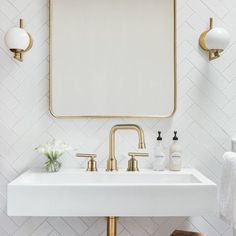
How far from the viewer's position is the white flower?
6.38 ft

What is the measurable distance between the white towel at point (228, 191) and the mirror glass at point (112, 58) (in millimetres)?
422

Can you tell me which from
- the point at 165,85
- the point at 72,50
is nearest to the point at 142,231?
the point at 165,85

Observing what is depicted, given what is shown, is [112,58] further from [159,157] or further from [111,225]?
[111,225]

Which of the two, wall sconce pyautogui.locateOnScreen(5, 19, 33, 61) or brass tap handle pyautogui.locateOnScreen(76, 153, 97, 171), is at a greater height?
wall sconce pyautogui.locateOnScreen(5, 19, 33, 61)

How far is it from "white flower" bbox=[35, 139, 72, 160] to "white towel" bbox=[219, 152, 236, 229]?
0.81 metres

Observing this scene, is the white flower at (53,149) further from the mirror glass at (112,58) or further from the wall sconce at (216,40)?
the wall sconce at (216,40)

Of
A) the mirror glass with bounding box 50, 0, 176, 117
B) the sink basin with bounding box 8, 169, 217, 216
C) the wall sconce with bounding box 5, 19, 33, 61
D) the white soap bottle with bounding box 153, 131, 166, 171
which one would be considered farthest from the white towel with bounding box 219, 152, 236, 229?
the wall sconce with bounding box 5, 19, 33, 61

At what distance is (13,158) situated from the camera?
207 cm

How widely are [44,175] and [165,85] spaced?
803 mm

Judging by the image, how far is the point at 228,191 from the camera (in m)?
1.84

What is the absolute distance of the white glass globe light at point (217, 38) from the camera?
1917mm

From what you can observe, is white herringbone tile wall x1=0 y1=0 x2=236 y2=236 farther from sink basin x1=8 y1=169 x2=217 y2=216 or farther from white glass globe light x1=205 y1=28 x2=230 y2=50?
sink basin x1=8 y1=169 x2=217 y2=216

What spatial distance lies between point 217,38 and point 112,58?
0.56 m

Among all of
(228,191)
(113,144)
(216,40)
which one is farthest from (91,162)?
(216,40)
